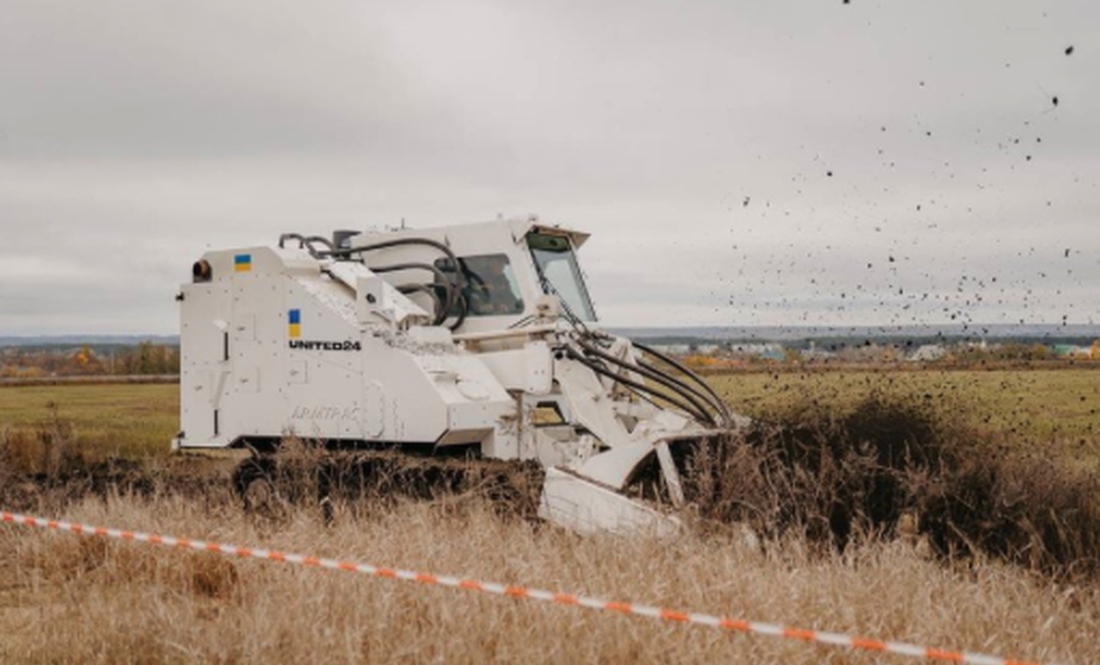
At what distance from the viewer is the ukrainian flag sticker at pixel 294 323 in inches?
484

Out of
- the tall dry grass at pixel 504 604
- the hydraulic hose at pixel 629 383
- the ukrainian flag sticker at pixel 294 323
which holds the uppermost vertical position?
the ukrainian flag sticker at pixel 294 323

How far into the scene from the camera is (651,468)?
1072cm

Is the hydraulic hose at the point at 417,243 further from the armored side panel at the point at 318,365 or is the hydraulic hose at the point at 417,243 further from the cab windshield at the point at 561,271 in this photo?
the cab windshield at the point at 561,271

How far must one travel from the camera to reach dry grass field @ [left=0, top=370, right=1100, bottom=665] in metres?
5.97

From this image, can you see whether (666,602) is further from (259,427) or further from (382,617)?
(259,427)

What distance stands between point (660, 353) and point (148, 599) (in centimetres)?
750

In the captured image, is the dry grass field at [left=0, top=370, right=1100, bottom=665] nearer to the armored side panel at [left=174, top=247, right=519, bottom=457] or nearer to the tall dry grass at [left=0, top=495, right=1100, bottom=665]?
the tall dry grass at [left=0, top=495, right=1100, bottom=665]

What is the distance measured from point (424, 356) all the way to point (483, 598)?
17.6 ft

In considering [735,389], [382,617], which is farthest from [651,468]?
[735,389]

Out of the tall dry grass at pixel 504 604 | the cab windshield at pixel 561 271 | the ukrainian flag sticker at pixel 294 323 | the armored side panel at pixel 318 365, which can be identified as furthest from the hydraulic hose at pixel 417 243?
the tall dry grass at pixel 504 604

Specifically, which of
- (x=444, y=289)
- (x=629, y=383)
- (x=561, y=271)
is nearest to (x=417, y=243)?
(x=444, y=289)

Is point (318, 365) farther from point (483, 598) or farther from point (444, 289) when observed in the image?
point (483, 598)

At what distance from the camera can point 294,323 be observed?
1233cm

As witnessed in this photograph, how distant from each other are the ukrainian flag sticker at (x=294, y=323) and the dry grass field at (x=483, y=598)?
2.18 meters
